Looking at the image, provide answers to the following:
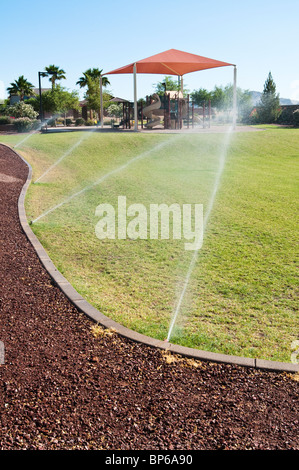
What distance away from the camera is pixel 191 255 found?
22.6 ft

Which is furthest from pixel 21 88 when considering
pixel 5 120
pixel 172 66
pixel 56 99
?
pixel 172 66

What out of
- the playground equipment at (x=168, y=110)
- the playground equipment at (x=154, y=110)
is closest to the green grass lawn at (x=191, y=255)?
the playground equipment at (x=168, y=110)

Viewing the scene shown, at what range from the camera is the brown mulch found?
2879 mm

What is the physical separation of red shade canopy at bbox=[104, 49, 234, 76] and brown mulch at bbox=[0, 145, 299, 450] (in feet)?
82.2

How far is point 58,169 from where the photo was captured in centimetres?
1541

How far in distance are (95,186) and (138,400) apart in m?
9.74

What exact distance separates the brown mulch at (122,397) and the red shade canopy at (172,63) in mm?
25044

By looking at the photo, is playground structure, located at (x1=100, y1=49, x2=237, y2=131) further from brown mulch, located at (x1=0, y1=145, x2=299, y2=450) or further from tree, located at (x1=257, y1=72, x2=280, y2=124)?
brown mulch, located at (x1=0, y1=145, x2=299, y2=450)

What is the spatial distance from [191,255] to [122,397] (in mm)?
3817

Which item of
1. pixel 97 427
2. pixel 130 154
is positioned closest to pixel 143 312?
pixel 97 427

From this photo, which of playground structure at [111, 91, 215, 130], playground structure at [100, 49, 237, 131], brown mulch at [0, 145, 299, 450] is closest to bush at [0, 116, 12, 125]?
playground structure at [111, 91, 215, 130]

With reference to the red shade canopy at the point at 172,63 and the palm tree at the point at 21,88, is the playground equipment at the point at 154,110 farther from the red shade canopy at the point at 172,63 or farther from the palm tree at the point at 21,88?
the palm tree at the point at 21,88

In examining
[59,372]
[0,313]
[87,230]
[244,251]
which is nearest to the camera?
[59,372]
